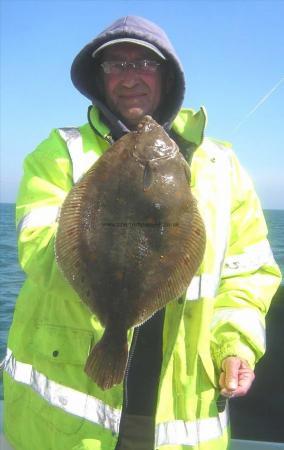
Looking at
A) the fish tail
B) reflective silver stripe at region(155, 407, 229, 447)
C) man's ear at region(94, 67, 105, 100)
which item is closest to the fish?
the fish tail

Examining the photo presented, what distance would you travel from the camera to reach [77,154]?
2.70 metres

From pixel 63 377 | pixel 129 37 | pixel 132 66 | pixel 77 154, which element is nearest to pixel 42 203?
pixel 77 154

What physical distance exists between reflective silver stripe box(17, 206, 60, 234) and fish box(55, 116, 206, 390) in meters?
0.18

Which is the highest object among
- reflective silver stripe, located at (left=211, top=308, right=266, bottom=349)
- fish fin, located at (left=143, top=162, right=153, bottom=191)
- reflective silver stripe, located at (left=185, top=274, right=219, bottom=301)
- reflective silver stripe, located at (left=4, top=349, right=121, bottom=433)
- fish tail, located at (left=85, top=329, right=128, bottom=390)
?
fish fin, located at (left=143, top=162, right=153, bottom=191)

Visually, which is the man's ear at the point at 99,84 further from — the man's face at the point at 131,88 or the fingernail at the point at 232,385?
the fingernail at the point at 232,385

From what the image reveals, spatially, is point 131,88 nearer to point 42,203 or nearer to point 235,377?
point 42,203

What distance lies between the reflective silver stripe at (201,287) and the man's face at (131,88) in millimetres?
950

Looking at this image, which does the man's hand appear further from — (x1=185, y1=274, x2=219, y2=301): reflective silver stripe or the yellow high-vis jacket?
(x1=185, y1=274, x2=219, y2=301): reflective silver stripe

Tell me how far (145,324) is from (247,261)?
2.13 feet

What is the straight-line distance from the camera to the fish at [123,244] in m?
2.18

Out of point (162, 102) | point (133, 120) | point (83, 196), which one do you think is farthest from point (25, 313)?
point (162, 102)

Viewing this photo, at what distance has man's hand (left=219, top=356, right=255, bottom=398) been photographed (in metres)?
2.51

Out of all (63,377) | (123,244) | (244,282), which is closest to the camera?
(123,244)

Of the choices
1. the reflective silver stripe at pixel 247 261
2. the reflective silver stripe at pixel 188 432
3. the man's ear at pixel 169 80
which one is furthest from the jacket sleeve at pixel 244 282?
the man's ear at pixel 169 80
